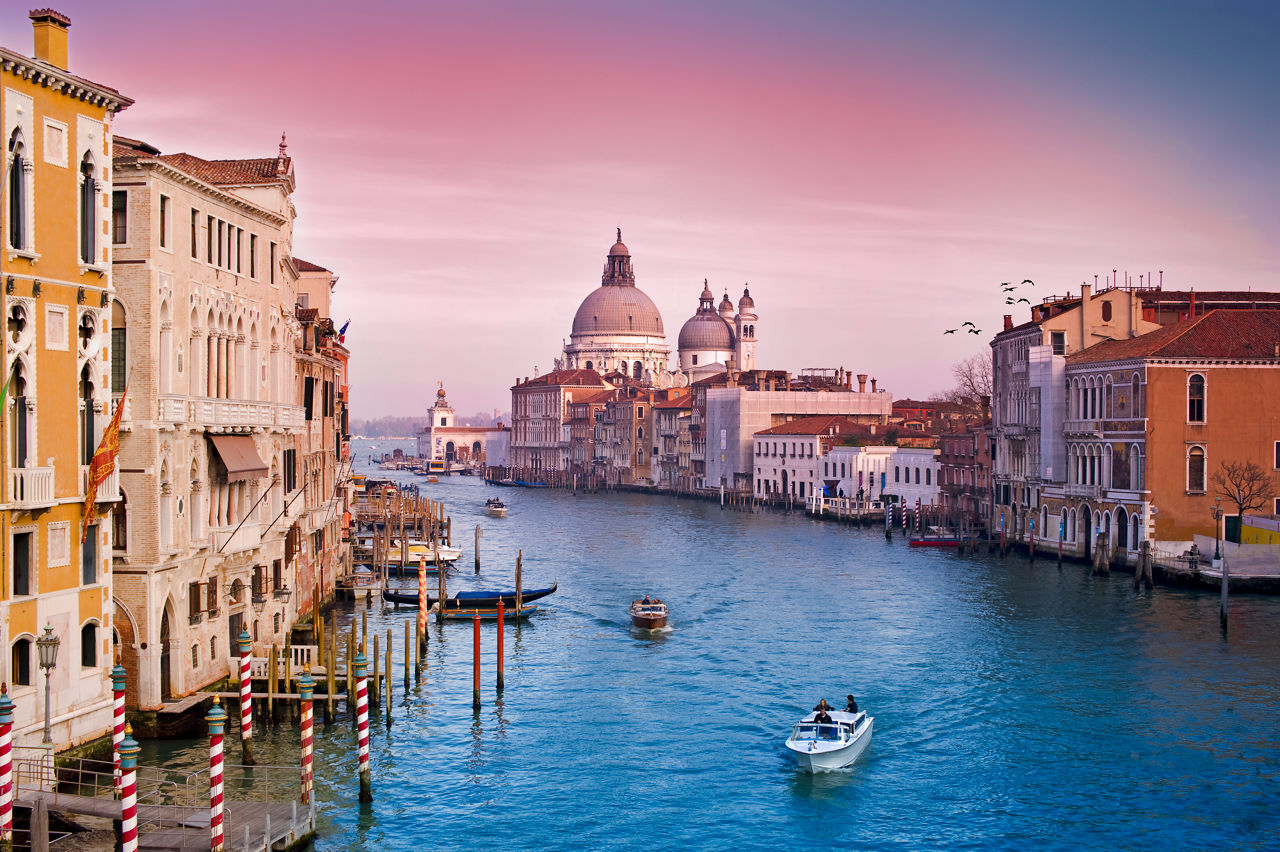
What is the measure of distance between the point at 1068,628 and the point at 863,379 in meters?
48.5

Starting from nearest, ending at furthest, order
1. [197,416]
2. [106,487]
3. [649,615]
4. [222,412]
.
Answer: [106,487] < [197,416] < [222,412] < [649,615]

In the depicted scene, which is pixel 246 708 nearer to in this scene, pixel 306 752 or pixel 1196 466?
pixel 306 752

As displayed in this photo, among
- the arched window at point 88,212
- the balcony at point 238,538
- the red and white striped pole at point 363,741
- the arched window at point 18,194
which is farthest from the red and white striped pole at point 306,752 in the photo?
the arched window at point 18,194

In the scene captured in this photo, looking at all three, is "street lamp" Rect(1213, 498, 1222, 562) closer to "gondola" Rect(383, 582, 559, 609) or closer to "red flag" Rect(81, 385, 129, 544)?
"gondola" Rect(383, 582, 559, 609)

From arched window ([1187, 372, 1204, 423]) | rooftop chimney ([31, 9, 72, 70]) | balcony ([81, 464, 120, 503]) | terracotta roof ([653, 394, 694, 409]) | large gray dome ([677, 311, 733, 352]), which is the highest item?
large gray dome ([677, 311, 733, 352])

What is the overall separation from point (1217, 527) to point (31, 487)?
26915 millimetres

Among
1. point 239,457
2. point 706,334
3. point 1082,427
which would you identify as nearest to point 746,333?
point 706,334

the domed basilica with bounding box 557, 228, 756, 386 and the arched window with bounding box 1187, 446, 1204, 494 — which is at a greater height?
the domed basilica with bounding box 557, 228, 756, 386

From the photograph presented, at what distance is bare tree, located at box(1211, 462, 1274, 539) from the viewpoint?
108 feet

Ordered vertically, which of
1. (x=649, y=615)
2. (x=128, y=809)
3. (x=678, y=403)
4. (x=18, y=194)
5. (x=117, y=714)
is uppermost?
(x=18, y=194)

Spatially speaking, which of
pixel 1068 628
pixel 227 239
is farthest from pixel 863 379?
pixel 227 239

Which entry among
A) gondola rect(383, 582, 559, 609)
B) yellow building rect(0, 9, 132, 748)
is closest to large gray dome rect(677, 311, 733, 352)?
gondola rect(383, 582, 559, 609)

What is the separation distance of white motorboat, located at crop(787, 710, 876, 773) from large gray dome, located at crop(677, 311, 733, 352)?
88.3 metres

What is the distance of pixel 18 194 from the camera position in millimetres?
13242
